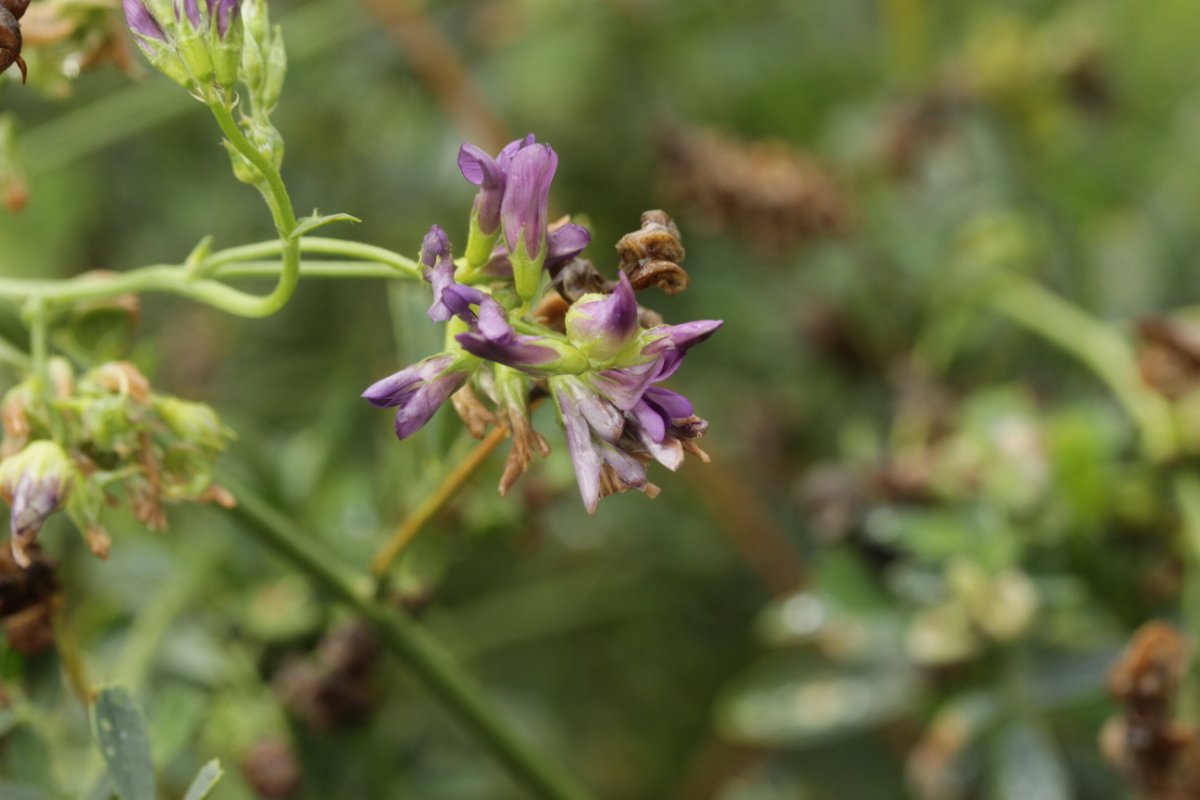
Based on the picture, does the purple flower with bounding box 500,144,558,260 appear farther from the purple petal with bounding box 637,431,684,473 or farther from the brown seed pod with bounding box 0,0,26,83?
the brown seed pod with bounding box 0,0,26,83

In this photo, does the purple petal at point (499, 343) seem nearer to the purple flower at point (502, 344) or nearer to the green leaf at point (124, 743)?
the purple flower at point (502, 344)

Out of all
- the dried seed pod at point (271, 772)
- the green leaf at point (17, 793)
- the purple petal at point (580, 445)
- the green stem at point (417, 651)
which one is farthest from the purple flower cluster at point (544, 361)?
the dried seed pod at point (271, 772)

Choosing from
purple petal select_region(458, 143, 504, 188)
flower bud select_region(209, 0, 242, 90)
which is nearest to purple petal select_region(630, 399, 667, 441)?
purple petal select_region(458, 143, 504, 188)

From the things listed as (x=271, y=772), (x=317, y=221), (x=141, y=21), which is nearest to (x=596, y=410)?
(x=317, y=221)

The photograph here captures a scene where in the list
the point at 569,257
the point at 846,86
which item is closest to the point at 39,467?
the point at 569,257

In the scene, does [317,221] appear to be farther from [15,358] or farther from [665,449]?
[15,358]

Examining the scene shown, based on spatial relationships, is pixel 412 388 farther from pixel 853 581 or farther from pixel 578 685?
pixel 578 685
